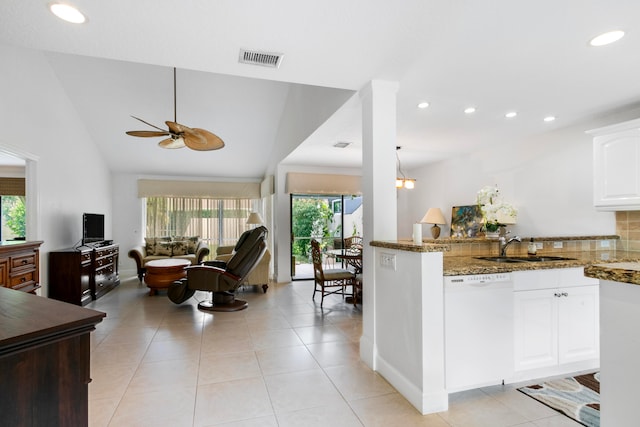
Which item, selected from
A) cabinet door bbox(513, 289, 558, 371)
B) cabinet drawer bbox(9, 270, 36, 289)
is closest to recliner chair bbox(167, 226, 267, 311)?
cabinet drawer bbox(9, 270, 36, 289)

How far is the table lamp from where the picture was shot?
21.2 ft

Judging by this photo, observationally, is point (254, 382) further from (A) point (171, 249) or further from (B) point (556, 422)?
(A) point (171, 249)

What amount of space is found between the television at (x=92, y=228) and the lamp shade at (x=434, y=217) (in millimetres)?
5962

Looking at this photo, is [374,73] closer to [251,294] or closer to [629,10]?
[629,10]

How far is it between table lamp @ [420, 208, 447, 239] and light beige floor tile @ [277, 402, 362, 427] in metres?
4.89

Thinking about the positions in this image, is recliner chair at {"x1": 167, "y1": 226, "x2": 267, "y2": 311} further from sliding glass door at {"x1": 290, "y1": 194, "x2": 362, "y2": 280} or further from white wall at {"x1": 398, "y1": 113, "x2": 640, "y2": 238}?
white wall at {"x1": 398, "y1": 113, "x2": 640, "y2": 238}

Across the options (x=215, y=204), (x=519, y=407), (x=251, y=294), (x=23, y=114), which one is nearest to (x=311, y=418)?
(x=519, y=407)

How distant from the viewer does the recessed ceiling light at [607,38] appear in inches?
83.6

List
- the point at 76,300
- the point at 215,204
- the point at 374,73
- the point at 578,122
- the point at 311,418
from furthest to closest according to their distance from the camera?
the point at 215,204
the point at 76,300
the point at 578,122
the point at 374,73
the point at 311,418

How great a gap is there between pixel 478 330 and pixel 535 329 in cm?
52

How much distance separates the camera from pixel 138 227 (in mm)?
7703

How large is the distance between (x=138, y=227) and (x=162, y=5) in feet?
22.7

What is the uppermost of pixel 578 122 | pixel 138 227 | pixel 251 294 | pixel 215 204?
pixel 578 122

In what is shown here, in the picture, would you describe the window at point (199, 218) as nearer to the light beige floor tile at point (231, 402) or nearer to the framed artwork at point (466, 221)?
the framed artwork at point (466, 221)
